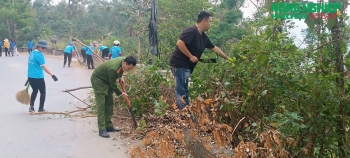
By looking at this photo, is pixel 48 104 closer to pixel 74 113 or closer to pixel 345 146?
pixel 74 113

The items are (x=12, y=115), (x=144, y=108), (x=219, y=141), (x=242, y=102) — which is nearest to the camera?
(x=219, y=141)

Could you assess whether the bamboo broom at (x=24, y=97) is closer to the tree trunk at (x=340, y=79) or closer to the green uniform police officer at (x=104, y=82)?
the green uniform police officer at (x=104, y=82)

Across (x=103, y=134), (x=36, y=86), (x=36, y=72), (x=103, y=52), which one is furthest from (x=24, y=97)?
(x=103, y=52)

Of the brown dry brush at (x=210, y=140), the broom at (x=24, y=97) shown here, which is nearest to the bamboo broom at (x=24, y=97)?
the broom at (x=24, y=97)

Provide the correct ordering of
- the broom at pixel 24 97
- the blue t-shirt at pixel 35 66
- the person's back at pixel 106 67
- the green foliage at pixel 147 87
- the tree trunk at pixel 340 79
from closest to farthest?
the tree trunk at pixel 340 79
the person's back at pixel 106 67
the green foliage at pixel 147 87
the blue t-shirt at pixel 35 66
the broom at pixel 24 97

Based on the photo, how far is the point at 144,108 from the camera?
6.24 m

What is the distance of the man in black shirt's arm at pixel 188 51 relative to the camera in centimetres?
489

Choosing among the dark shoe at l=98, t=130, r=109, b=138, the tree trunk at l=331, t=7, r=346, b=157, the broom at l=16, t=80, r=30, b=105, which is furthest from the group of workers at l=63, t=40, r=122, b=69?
the tree trunk at l=331, t=7, r=346, b=157

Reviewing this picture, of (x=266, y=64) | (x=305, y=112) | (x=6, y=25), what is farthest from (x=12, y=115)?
(x=6, y=25)

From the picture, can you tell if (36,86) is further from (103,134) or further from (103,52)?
(103,52)

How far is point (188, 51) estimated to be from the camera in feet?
16.1

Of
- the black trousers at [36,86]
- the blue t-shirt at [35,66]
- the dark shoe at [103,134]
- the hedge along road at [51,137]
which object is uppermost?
the blue t-shirt at [35,66]

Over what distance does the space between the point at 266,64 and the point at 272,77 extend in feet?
0.52

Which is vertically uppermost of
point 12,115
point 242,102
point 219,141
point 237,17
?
point 237,17
